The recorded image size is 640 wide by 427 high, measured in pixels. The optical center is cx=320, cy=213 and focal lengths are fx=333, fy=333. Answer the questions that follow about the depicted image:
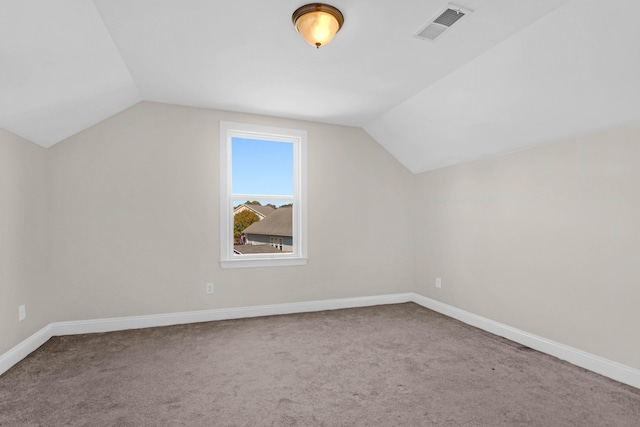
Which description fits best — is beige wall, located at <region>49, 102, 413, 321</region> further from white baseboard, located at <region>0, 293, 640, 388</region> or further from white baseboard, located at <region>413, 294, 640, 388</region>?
white baseboard, located at <region>413, 294, 640, 388</region>

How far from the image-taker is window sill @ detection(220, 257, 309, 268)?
3.81m

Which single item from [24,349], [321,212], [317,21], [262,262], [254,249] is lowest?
[24,349]

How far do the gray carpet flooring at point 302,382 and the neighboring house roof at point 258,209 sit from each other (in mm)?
1390

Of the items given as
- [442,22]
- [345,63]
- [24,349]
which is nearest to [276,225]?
[345,63]

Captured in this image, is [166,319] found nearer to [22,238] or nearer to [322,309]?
[22,238]

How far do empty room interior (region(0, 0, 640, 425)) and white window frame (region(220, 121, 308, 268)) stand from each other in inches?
1.1

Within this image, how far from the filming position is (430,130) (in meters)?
3.70

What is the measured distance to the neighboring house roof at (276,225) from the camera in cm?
412

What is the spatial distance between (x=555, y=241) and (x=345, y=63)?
7.59ft

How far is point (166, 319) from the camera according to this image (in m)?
3.55

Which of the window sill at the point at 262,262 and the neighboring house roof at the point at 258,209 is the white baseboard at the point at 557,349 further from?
the neighboring house roof at the point at 258,209

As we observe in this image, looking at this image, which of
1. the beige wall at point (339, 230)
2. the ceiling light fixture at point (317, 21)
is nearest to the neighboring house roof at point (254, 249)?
the beige wall at point (339, 230)

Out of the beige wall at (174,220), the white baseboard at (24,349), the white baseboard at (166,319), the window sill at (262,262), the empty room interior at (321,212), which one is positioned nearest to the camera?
the empty room interior at (321,212)

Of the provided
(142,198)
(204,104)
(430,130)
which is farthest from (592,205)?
(142,198)
